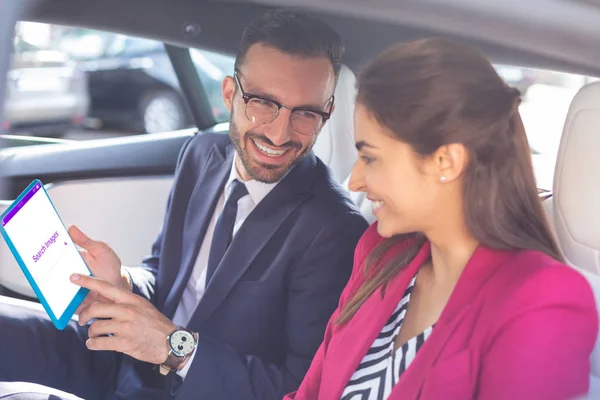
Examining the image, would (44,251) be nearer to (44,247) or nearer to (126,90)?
(44,247)

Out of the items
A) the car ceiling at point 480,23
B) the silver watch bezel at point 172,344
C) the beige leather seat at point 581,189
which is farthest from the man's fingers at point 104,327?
the beige leather seat at point 581,189

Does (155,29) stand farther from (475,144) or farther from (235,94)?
(475,144)

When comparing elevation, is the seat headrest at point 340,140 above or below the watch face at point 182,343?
above

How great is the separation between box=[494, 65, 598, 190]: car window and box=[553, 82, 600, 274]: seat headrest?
3 centimetres

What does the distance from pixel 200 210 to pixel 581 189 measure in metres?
0.91

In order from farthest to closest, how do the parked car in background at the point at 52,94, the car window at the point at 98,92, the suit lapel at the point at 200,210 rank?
1. the car window at the point at 98,92
2. the parked car in background at the point at 52,94
3. the suit lapel at the point at 200,210

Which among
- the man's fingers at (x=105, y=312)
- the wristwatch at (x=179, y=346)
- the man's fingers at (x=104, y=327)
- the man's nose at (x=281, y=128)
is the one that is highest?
the man's nose at (x=281, y=128)

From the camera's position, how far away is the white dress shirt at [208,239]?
169 cm

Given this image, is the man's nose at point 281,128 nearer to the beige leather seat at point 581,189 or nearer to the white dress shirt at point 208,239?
the white dress shirt at point 208,239

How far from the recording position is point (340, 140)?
2.13m

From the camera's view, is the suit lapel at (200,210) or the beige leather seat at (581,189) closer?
the beige leather seat at (581,189)

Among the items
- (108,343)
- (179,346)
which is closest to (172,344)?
(179,346)

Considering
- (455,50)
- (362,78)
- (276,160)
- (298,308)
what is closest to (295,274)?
(298,308)

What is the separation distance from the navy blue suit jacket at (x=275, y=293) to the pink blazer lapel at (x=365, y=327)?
0.84 ft
